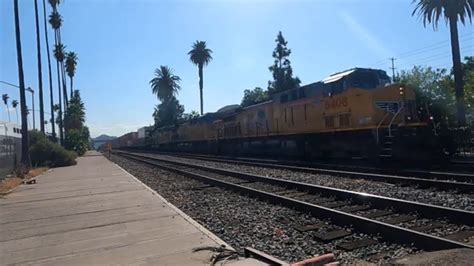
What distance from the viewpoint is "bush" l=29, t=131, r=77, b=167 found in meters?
29.7

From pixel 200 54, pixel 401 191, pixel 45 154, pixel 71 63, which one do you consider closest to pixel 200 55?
pixel 200 54

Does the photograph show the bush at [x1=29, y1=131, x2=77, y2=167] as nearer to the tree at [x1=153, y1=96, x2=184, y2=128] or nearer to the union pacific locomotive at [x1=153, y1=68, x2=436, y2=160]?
the union pacific locomotive at [x1=153, y1=68, x2=436, y2=160]

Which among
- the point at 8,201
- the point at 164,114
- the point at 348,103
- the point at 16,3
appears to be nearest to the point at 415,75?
the point at 348,103

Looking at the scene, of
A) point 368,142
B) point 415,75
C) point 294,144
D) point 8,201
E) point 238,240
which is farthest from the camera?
point 415,75

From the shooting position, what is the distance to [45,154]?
3020cm

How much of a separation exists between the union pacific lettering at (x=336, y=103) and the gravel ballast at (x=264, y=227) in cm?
824

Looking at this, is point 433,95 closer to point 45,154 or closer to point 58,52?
point 45,154

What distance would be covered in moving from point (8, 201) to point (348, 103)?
506 inches

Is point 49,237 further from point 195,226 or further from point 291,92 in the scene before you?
point 291,92

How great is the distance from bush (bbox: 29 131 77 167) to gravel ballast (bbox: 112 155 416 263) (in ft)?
70.7

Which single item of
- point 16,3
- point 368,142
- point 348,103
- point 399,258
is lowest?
point 399,258

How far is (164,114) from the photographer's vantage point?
310 ft

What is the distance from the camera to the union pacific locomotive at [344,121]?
49.1 feet

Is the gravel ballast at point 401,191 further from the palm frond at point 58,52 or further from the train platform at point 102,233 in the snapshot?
the palm frond at point 58,52
